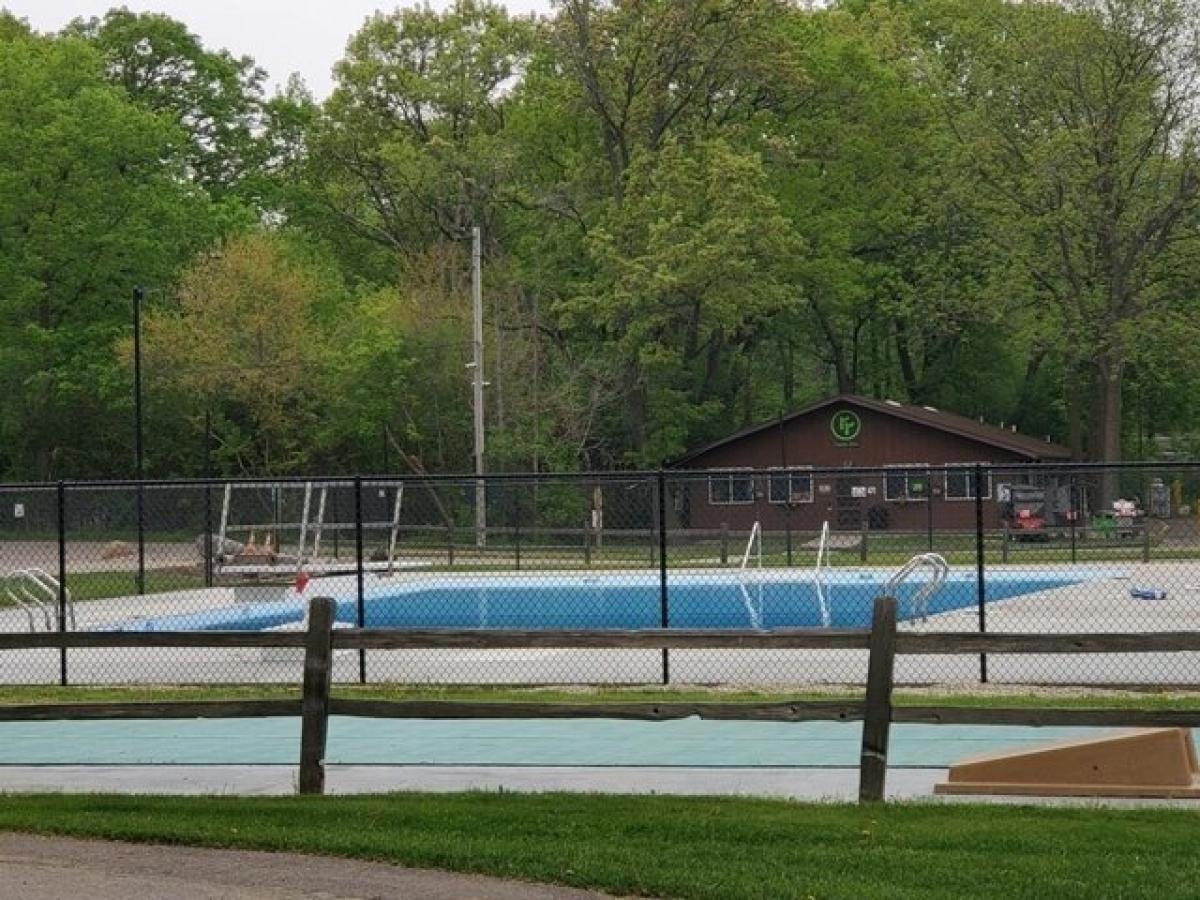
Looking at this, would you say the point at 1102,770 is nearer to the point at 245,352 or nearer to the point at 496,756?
the point at 496,756

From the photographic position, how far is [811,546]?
3781 cm

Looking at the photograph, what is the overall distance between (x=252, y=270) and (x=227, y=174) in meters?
24.7

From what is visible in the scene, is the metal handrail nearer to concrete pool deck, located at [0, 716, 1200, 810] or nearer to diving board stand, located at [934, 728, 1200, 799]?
concrete pool deck, located at [0, 716, 1200, 810]

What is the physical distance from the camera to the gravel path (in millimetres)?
9273

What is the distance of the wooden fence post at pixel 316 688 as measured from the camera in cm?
1187

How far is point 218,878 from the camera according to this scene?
970 cm

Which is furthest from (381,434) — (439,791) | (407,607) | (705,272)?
(439,791)

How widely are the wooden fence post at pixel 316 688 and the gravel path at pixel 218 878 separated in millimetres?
1638

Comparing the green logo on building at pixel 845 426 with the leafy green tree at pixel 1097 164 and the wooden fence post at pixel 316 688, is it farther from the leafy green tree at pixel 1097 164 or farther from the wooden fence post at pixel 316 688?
the wooden fence post at pixel 316 688

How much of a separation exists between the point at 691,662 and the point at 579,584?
6.50 meters

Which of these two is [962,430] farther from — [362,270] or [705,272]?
[362,270]

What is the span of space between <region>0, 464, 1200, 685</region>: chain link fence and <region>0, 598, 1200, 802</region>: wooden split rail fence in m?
7.12

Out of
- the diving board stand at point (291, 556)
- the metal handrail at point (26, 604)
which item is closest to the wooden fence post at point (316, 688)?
the metal handrail at point (26, 604)

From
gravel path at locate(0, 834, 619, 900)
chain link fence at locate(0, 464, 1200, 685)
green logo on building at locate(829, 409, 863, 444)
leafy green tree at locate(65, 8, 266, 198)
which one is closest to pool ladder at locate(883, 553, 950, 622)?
chain link fence at locate(0, 464, 1200, 685)
